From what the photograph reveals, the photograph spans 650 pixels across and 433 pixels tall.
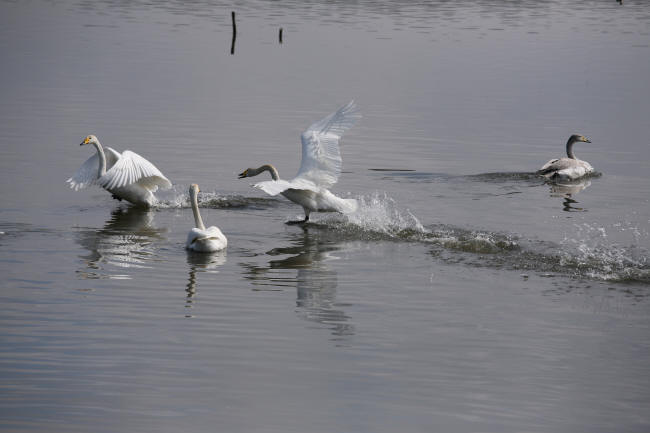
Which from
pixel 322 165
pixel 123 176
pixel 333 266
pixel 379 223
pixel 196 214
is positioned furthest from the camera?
pixel 123 176

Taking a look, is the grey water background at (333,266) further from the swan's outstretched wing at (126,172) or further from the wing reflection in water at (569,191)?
the swan's outstretched wing at (126,172)

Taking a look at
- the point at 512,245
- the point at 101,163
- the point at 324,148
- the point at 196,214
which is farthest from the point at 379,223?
the point at 101,163

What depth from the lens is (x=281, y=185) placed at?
14305mm

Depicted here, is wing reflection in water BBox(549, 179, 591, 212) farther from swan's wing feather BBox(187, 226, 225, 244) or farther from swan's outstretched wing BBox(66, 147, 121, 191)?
swan's outstretched wing BBox(66, 147, 121, 191)

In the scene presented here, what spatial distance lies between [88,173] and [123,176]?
3.34 ft

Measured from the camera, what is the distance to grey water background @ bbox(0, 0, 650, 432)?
834 centimetres

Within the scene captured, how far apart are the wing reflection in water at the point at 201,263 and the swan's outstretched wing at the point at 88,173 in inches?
158

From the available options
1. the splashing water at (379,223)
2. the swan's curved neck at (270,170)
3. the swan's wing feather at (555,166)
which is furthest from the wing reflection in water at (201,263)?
the swan's wing feather at (555,166)

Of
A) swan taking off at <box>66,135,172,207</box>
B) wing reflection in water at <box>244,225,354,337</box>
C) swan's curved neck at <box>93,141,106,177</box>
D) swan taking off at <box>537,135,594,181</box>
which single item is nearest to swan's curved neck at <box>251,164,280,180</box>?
swan taking off at <box>66,135,172,207</box>

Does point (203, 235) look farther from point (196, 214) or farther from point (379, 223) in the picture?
point (379, 223)

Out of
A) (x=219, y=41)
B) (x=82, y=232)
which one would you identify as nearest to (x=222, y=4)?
(x=219, y=41)

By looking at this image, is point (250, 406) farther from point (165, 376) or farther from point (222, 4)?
point (222, 4)

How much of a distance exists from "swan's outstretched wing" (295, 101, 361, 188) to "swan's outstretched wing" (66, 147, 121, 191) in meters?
3.31

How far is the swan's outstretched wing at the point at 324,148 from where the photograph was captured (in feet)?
50.2
